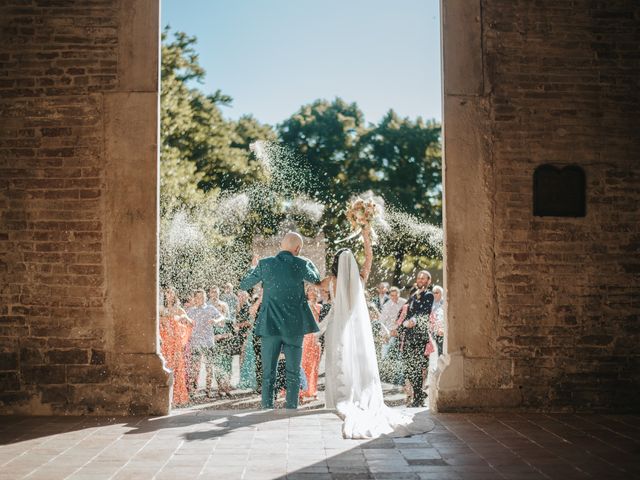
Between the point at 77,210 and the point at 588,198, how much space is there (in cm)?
503

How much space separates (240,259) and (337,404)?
18.5 m

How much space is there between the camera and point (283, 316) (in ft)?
24.2

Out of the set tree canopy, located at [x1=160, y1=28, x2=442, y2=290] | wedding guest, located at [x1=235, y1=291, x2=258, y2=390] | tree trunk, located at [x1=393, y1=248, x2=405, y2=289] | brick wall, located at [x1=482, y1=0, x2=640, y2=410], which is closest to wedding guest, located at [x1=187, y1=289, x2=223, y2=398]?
wedding guest, located at [x1=235, y1=291, x2=258, y2=390]

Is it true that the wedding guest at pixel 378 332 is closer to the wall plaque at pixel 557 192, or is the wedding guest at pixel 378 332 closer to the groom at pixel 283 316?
the groom at pixel 283 316

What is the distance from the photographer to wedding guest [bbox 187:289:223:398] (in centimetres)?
973

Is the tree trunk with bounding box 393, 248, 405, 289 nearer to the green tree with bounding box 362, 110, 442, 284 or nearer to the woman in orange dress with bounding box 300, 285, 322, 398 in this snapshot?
the green tree with bounding box 362, 110, 442, 284

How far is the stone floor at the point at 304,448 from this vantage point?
478 cm

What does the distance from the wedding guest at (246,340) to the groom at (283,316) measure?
248 centimetres

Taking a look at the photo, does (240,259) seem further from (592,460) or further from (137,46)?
(592,460)

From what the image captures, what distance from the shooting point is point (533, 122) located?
7137mm

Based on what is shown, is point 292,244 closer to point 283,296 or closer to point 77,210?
point 283,296

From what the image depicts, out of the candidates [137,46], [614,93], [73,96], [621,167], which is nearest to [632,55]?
[614,93]

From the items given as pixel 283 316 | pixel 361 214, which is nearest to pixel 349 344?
pixel 283 316

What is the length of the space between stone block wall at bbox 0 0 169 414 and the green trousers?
3.53 ft
